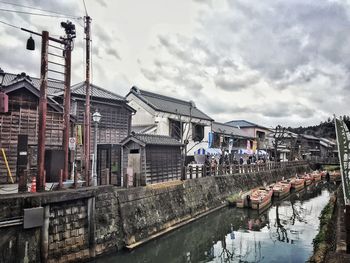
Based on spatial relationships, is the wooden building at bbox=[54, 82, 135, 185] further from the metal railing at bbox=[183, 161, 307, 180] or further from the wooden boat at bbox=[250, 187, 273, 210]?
the wooden boat at bbox=[250, 187, 273, 210]

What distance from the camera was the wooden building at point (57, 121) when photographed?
17500 millimetres

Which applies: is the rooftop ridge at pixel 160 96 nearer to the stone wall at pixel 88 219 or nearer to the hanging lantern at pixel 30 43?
the stone wall at pixel 88 219

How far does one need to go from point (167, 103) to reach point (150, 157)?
1695 cm

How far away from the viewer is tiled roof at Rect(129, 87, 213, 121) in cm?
3303

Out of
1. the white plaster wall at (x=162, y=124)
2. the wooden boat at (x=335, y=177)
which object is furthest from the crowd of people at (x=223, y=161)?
the wooden boat at (x=335, y=177)

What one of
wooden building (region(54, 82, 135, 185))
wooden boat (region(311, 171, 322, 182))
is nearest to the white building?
wooden building (region(54, 82, 135, 185))

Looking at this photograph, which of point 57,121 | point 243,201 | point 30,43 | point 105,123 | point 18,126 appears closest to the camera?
point 30,43

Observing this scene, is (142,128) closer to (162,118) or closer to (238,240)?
(162,118)

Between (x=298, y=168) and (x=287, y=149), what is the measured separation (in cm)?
1229

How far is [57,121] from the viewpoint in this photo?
780 inches

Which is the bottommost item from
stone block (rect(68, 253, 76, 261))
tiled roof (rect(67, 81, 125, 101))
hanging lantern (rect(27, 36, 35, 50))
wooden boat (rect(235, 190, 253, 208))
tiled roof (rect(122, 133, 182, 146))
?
stone block (rect(68, 253, 76, 261))

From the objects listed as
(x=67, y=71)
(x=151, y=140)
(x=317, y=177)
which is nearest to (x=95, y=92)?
(x=151, y=140)

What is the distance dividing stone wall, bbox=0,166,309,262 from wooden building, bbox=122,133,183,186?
142 centimetres

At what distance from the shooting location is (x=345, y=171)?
9109 millimetres
